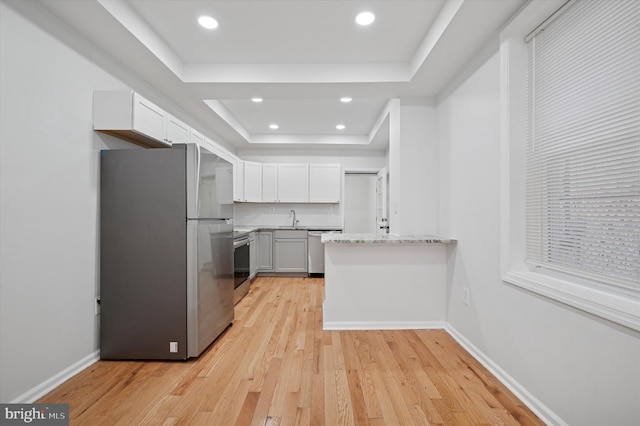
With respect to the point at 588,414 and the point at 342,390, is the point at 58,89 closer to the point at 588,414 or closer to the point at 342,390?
the point at 342,390

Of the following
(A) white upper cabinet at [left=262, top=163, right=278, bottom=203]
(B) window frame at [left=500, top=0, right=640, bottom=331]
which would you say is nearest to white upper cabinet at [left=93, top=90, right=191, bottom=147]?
(B) window frame at [left=500, top=0, right=640, bottom=331]

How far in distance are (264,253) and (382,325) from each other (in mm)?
2991

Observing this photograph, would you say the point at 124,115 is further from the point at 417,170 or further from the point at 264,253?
the point at 264,253

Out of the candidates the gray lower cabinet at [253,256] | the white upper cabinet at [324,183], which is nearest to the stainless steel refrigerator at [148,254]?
the gray lower cabinet at [253,256]

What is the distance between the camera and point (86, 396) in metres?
1.77

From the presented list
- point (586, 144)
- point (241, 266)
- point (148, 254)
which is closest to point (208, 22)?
point (148, 254)

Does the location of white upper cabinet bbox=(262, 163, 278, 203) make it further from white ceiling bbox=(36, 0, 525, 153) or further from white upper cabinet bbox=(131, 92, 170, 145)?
white upper cabinet bbox=(131, 92, 170, 145)

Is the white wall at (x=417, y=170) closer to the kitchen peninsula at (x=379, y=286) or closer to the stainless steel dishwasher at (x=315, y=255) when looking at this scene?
the kitchen peninsula at (x=379, y=286)

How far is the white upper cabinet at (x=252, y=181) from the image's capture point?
5441 millimetres

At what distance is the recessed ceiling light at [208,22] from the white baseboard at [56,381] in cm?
273

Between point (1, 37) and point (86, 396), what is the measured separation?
7.19 feet

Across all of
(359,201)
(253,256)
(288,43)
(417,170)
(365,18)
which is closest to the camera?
(365,18)

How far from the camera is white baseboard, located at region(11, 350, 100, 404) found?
169cm

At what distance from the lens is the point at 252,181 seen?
18.1ft
